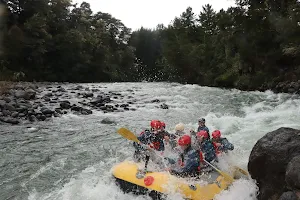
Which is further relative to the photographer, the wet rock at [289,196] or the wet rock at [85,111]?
the wet rock at [85,111]

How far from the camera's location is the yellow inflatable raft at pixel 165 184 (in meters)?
5.66

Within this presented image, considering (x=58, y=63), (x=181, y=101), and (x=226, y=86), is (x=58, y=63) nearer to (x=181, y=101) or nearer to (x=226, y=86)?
(x=226, y=86)

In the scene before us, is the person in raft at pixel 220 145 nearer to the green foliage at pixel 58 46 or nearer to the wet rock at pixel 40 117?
the wet rock at pixel 40 117

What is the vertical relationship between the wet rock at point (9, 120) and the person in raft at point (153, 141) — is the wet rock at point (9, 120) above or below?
below

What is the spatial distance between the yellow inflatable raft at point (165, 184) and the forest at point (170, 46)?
52.1 feet

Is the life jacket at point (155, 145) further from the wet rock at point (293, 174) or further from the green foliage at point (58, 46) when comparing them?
the green foliage at point (58, 46)

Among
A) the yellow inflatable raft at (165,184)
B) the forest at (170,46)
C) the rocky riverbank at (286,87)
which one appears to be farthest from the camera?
the forest at (170,46)

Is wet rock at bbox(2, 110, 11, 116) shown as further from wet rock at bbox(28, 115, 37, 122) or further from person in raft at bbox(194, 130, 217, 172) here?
person in raft at bbox(194, 130, 217, 172)

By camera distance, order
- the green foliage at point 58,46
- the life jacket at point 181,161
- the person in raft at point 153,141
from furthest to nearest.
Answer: the green foliage at point 58,46
the person in raft at point 153,141
the life jacket at point 181,161

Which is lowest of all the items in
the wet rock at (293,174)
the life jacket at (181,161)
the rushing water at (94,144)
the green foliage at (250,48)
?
the rushing water at (94,144)

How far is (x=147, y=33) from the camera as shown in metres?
59.6

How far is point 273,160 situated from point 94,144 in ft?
19.9

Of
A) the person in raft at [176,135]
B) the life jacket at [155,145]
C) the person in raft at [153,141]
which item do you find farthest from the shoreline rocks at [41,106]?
the person in raft at [176,135]

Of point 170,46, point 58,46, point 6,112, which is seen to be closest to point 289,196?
point 6,112
